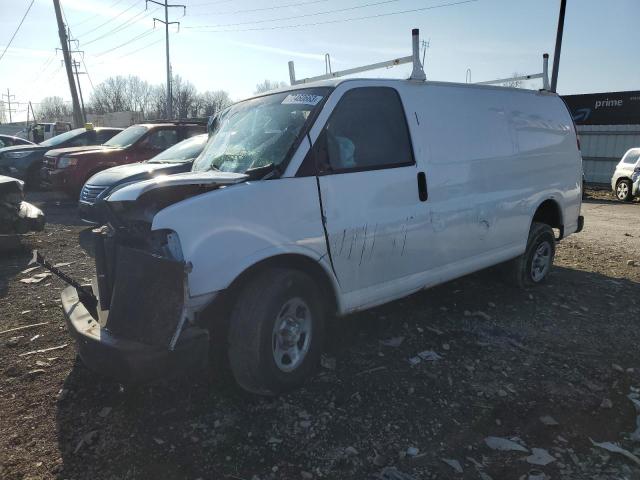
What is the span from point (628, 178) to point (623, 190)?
1.43 ft

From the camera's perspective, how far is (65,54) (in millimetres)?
24719

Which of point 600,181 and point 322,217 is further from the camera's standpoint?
point 600,181

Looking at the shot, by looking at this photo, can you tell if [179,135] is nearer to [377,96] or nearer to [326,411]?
[377,96]

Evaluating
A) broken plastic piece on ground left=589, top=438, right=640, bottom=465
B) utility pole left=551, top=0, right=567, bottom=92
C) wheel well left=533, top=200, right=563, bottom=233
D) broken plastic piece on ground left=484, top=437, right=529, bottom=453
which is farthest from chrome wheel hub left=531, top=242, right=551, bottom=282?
utility pole left=551, top=0, right=567, bottom=92

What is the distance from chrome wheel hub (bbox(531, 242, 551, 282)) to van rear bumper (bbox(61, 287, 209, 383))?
167 inches

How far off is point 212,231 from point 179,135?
925 centimetres

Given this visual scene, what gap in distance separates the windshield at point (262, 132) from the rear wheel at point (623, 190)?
51.0ft

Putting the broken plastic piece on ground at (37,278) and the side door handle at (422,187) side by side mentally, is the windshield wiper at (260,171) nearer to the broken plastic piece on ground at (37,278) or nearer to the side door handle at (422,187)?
the side door handle at (422,187)

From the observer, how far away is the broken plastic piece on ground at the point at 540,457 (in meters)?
2.69

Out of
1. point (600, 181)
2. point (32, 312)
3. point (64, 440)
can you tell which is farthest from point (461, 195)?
point (600, 181)

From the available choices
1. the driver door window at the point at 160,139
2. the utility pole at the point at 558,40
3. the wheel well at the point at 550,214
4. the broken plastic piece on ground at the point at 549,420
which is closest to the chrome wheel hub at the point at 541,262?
the wheel well at the point at 550,214

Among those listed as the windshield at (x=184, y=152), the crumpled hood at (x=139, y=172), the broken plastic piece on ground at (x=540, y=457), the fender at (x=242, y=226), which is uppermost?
the windshield at (x=184, y=152)

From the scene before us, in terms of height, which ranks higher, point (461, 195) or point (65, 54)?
point (65, 54)

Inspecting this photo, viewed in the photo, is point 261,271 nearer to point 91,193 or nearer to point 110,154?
point 91,193
